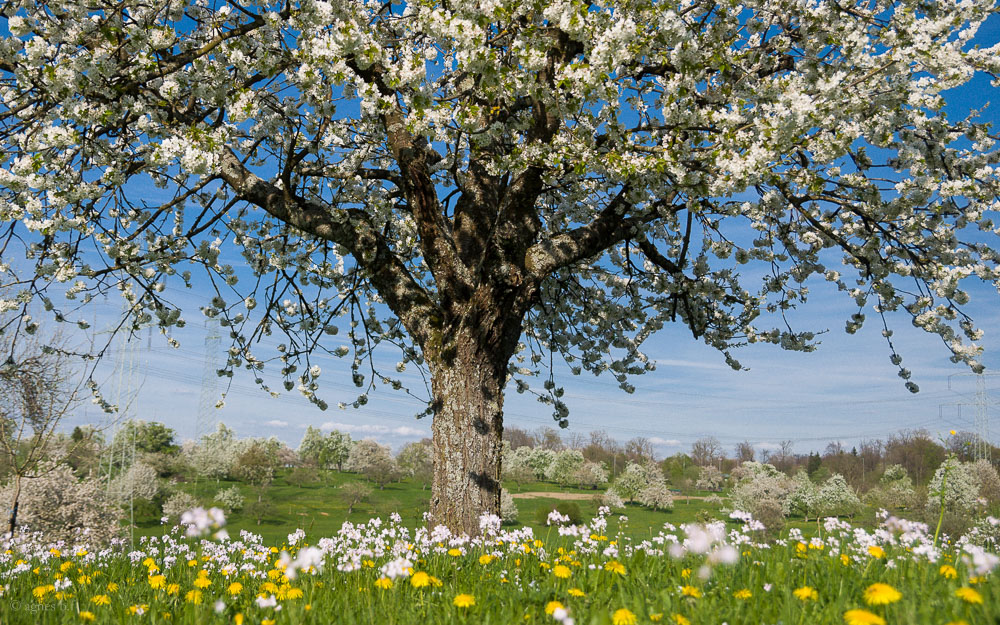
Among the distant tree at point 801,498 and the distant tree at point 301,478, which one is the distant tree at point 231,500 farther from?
the distant tree at point 801,498

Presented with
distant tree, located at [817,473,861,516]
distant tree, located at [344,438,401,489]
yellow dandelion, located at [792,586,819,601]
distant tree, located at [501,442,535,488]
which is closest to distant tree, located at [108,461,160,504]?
distant tree, located at [344,438,401,489]

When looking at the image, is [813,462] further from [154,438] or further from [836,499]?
[154,438]

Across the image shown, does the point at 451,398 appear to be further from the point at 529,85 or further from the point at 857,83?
the point at 857,83

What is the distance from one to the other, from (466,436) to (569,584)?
3.56m

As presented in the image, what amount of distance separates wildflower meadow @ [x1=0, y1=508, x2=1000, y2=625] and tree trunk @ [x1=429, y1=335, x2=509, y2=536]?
4.80 feet

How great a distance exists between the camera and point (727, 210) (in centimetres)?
780

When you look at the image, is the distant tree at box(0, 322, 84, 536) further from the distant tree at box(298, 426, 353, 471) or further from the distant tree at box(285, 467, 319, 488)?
the distant tree at box(298, 426, 353, 471)

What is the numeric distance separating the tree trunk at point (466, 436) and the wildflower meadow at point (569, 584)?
1463 mm

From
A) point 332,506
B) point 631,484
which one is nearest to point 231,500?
point 332,506

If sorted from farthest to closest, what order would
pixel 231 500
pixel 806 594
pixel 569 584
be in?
pixel 231 500 < pixel 569 584 < pixel 806 594

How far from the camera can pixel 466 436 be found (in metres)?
6.81

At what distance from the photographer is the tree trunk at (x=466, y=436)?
6.68m

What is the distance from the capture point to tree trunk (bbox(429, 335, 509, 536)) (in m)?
6.68

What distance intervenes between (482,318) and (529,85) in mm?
2687
